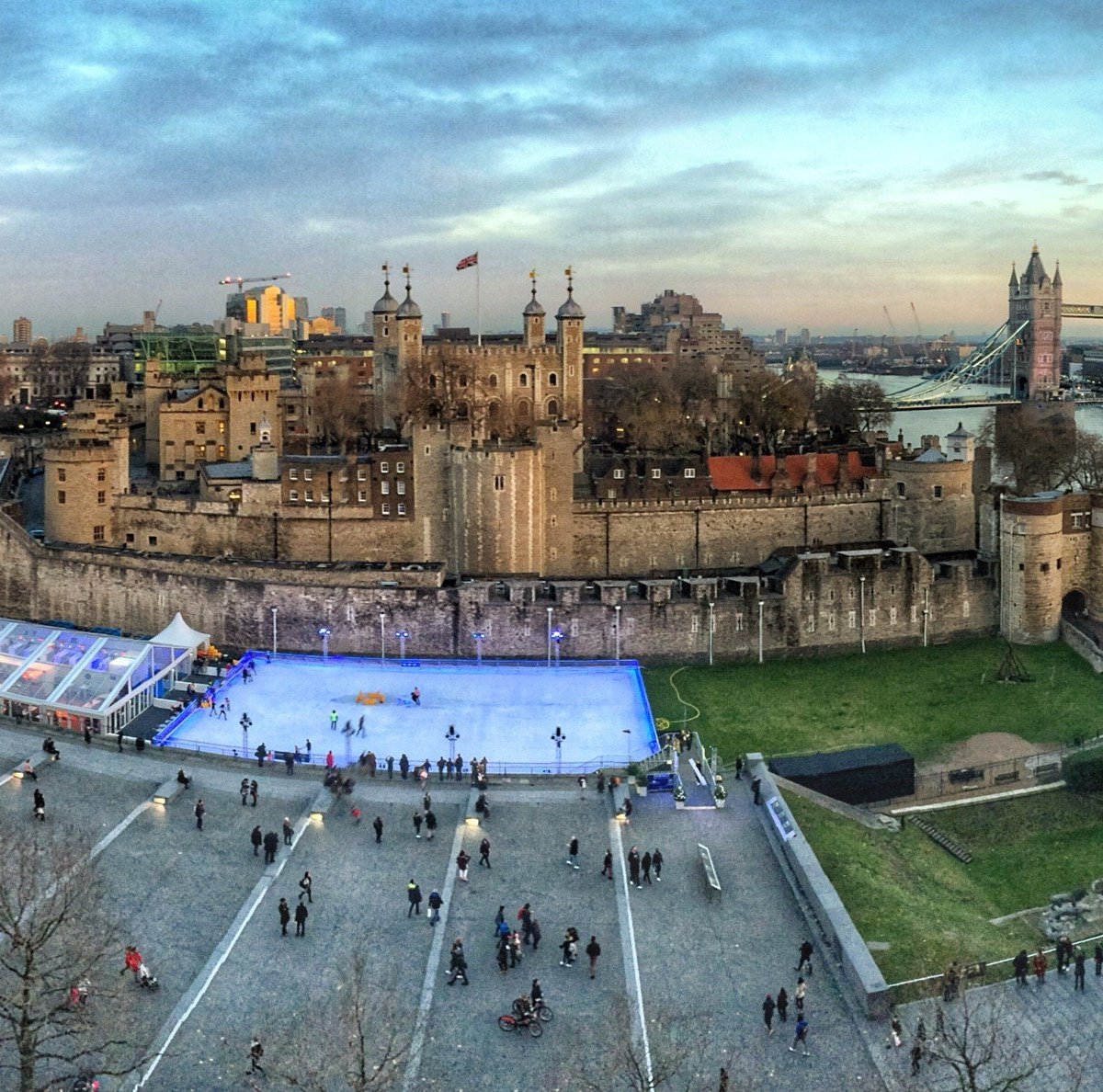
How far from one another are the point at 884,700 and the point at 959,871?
11.6 m

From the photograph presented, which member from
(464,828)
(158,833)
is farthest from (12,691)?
(464,828)

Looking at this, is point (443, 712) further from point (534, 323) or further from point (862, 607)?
point (534, 323)

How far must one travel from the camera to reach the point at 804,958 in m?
24.0

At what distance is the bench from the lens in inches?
1057

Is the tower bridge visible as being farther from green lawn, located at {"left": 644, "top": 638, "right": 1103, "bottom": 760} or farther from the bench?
the bench

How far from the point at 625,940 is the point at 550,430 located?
96.5 ft

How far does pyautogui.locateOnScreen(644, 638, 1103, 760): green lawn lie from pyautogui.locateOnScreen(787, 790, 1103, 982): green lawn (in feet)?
13.9

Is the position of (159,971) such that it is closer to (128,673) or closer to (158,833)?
(158,833)

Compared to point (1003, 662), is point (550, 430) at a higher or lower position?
higher

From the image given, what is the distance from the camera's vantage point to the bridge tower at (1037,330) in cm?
13688

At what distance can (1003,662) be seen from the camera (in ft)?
147

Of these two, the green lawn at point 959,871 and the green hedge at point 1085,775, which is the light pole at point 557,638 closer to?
the green lawn at point 959,871

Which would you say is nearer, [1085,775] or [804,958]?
[804,958]

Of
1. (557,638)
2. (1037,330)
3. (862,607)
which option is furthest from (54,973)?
(1037,330)
